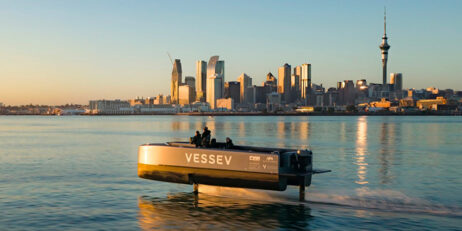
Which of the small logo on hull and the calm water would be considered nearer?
the calm water

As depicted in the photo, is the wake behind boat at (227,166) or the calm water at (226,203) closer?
the calm water at (226,203)

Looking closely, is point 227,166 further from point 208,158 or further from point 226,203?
point 226,203

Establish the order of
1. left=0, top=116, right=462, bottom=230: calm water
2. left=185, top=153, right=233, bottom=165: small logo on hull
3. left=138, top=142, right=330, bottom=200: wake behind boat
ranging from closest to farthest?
left=0, top=116, right=462, bottom=230: calm water → left=138, top=142, right=330, bottom=200: wake behind boat → left=185, top=153, right=233, bottom=165: small logo on hull

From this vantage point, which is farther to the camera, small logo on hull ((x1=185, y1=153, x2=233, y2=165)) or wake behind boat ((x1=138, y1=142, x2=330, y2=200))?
small logo on hull ((x1=185, y1=153, x2=233, y2=165))

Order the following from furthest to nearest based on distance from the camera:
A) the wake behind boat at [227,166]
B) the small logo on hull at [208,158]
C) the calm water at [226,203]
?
the small logo on hull at [208,158] < the wake behind boat at [227,166] < the calm water at [226,203]

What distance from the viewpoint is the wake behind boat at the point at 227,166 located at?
14.3 m

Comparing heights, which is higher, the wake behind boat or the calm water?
the wake behind boat

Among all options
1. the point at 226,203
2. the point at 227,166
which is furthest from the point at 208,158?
the point at 226,203

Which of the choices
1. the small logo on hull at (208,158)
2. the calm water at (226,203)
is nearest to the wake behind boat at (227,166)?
the small logo on hull at (208,158)

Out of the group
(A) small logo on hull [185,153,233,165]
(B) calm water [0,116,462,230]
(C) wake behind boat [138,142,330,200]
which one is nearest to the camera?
(B) calm water [0,116,462,230]

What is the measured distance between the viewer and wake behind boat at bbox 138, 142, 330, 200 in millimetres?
14281

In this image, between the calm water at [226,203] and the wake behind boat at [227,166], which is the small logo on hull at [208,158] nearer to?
the wake behind boat at [227,166]

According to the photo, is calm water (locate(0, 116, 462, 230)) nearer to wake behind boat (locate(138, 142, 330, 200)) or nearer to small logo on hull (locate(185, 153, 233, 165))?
wake behind boat (locate(138, 142, 330, 200))

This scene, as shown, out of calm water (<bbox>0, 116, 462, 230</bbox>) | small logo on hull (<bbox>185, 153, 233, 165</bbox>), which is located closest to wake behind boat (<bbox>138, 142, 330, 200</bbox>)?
small logo on hull (<bbox>185, 153, 233, 165</bbox>)
